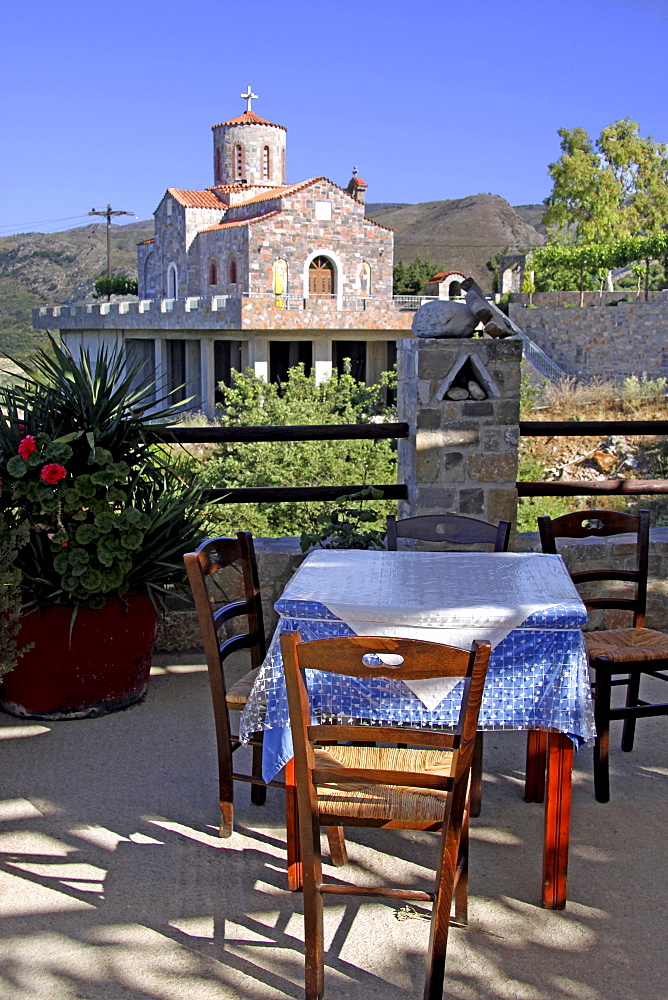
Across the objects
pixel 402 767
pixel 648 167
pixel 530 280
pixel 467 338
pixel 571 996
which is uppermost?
pixel 648 167

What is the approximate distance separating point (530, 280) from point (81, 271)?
158ft

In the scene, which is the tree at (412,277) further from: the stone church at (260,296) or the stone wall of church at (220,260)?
the stone wall of church at (220,260)

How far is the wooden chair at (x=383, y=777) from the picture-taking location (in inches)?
77.0

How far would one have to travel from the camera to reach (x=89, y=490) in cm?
362

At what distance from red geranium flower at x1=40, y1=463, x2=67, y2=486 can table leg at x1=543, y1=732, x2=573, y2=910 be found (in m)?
2.00

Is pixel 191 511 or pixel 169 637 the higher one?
pixel 191 511

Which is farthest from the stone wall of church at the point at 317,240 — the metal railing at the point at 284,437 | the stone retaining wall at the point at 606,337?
the metal railing at the point at 284,437

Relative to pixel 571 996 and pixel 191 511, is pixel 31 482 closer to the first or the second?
pixel 191 511

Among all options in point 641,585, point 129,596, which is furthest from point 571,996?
point 129,596

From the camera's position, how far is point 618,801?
3.09 m

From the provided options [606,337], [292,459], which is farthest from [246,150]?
→ [292,459]

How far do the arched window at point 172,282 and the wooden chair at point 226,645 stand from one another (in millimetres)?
35885

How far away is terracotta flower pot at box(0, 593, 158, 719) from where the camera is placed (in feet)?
11.7
